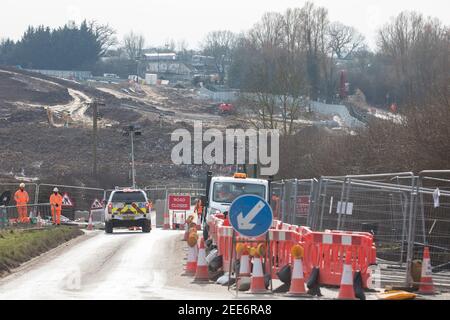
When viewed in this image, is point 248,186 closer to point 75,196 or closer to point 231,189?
point 231,189

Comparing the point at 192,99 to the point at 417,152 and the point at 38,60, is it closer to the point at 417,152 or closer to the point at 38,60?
the point at 38,60

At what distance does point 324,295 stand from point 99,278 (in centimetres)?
505

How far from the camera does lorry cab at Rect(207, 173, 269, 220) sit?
1185 inches

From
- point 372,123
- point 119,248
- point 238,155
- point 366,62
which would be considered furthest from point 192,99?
point 119,248

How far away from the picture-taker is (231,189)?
1190 inches

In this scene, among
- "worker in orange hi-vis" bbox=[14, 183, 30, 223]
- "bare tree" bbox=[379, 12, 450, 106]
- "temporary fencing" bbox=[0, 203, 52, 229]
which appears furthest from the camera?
"bare tree" bbox=[379, 12, 450, 106]

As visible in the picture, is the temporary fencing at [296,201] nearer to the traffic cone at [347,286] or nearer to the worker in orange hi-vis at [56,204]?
the traffic cone at [347,286]

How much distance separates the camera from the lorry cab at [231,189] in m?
30.1

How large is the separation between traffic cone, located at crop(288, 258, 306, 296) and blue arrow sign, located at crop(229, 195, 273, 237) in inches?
29.2

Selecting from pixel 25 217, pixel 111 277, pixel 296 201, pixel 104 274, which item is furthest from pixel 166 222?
pixel 111 277

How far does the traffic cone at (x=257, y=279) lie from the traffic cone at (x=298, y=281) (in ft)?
1.82

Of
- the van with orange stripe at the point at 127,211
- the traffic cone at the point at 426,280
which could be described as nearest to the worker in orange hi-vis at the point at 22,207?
the van with orange stripe at the point at 127,211

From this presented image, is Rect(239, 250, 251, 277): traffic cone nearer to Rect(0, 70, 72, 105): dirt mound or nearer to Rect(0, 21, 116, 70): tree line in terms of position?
Rect(0, 70, 72, 105): dirt mound

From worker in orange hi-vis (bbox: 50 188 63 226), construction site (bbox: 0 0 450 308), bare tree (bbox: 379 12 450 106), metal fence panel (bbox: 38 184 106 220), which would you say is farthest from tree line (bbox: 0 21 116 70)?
worker in orange hi-vis (bbox: 50 188 63 226)
